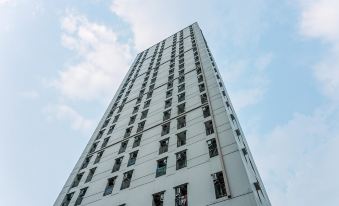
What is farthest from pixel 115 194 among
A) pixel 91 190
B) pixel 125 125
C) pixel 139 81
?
pixel 139 81

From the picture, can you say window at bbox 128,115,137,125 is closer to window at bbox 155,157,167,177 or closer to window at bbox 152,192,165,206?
window at bbox 155,157,167,177

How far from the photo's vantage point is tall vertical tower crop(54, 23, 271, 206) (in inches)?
651

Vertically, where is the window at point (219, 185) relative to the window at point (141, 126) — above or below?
below

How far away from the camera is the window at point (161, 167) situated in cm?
1934

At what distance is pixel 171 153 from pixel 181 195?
4.13m

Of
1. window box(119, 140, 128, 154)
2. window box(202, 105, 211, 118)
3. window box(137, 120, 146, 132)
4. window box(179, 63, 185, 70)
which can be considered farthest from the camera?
window box(179, 63, 185, 70)

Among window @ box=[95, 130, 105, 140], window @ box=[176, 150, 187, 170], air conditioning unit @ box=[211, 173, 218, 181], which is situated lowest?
air conditioning unit @ box=[211, 173, 218, 181]

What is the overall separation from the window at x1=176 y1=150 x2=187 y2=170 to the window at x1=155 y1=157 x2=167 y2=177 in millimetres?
915

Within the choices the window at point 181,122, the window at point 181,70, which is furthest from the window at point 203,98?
the window at point 181,70

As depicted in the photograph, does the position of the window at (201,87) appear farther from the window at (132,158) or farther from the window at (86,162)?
the window at (86,162)

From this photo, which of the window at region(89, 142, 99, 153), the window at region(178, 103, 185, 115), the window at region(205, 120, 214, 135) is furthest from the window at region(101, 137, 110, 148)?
the window at region(205, 120, 214, 135)

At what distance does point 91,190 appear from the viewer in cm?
2205

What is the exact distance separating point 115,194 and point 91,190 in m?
2.78

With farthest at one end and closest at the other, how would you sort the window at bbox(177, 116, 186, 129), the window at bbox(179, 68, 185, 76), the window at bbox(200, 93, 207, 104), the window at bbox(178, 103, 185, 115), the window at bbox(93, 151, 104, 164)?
the window at bbox(179, 68, 185, 76) → the window at bbox(93, 151, 104, 164) → the window at bbox(178, 103, 185, 115) → the window at bbox(200, 93, 207, 104) → the window at bbox(177, 116, 186, 129)
